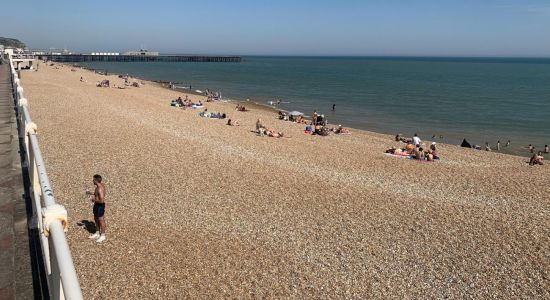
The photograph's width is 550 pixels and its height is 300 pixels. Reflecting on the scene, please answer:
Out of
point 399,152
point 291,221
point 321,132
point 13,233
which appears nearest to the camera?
point 13,233

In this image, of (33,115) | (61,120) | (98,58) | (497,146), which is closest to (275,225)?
(61,120)

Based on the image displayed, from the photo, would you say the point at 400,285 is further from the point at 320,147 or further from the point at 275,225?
the point at 320,147

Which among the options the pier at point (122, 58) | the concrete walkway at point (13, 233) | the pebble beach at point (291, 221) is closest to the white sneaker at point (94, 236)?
the pebble beach at point (291, 221)

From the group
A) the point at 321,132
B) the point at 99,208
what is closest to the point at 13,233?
the point at 99,208

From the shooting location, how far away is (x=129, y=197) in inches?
401

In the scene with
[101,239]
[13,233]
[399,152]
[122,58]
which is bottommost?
[399,152]

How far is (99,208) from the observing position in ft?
24.7

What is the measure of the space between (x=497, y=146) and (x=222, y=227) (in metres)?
20.2

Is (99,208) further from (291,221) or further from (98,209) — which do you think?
(291,221)

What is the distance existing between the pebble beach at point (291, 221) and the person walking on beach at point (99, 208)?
18cm

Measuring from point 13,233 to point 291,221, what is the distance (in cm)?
604

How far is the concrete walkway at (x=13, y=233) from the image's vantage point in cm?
359

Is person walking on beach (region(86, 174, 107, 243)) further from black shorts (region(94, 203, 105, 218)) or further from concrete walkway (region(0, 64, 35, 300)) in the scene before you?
concrete walkway (region(0, 64, 35, 300))

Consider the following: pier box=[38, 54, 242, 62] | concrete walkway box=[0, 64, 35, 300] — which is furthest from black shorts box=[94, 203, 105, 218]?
pier box=[38, 54, 242, 62]
